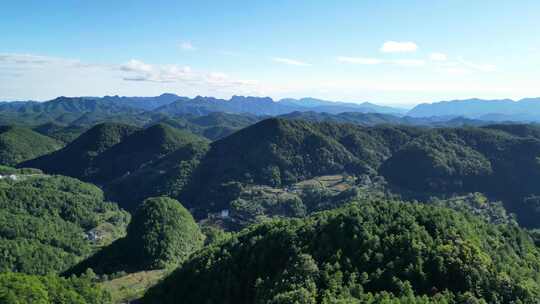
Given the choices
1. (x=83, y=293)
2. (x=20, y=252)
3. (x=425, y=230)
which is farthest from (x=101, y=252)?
(x=425, y=230)

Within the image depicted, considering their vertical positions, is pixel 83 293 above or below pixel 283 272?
below

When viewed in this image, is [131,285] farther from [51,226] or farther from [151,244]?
[51,226]

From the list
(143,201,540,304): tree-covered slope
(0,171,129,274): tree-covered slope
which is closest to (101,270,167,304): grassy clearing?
(143,201,540,304): tree-covered slope

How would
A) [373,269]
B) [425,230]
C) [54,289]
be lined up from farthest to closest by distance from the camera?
[54,289]
[425,230]
[373,269]

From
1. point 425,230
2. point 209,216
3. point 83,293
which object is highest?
point 425,230

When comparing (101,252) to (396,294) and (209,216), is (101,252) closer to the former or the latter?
(209,216)

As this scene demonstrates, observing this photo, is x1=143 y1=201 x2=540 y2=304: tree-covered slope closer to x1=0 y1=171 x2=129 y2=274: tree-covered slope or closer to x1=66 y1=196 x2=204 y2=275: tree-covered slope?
x1=66 y1=196 x2=204 y2=275: tree-covered slope
